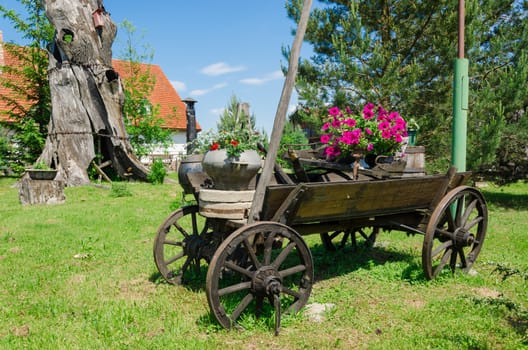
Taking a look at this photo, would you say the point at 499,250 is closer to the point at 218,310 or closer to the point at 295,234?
the point at 295,234

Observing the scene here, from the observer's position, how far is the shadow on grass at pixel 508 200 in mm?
9383

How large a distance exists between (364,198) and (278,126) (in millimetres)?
940

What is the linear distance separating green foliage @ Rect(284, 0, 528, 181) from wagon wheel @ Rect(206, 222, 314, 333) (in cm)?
683

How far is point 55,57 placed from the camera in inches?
536

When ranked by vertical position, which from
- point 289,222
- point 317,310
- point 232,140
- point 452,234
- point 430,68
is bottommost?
point 317,310

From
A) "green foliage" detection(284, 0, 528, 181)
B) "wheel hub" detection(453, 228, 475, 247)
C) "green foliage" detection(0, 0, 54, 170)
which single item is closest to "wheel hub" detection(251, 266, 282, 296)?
"wheel hub" detection(453, 228, 475, 247)

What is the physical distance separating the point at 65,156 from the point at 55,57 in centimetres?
320

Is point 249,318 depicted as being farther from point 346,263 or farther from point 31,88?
point 31,88

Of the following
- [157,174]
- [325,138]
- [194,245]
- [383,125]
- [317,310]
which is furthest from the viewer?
[157,174]

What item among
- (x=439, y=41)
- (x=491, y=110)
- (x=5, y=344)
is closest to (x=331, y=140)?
(x=5, y=344)

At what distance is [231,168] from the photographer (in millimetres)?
3287

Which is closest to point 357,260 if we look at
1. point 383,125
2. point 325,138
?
point 325,138

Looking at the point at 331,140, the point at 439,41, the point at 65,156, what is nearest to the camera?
the point at 331,140

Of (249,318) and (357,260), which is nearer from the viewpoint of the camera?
(249,318)
